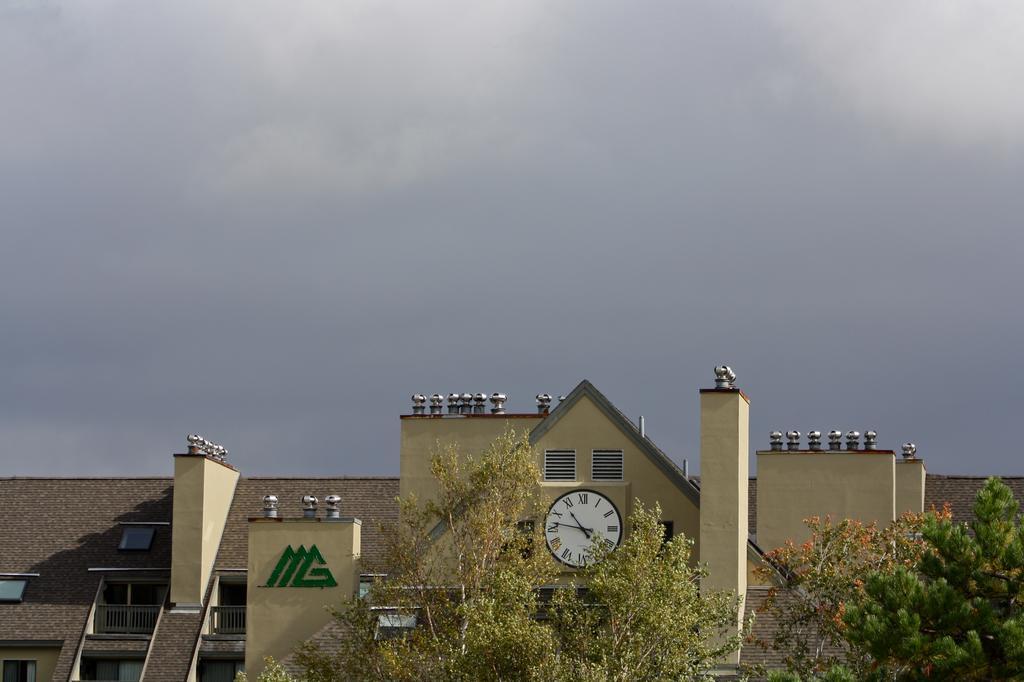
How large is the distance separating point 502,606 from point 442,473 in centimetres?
500

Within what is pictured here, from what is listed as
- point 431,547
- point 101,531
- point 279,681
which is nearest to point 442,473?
point 431,547

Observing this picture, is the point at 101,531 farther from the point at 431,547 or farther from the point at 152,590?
the point at 431,547

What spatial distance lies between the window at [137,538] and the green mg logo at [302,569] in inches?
446

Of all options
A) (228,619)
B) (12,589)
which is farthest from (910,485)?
(12,589)

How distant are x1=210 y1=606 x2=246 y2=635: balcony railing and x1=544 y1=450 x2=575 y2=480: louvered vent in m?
13.5

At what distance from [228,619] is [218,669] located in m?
1.69

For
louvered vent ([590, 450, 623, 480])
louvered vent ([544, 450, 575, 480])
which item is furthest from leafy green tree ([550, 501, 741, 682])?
louvered vent ([544, 450, 575, 480])

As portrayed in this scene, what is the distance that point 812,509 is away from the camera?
56.3 metres

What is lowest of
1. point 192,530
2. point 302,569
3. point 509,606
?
point 509,606

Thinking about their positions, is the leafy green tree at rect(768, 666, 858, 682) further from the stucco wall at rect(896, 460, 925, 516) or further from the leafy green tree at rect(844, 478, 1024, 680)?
the stucco wall at rect(896, 460, 925, 516)

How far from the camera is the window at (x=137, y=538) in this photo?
6294 centimetres

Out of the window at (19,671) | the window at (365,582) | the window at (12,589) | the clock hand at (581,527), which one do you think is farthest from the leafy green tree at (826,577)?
the window at (12,589)

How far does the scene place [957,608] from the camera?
1268 inches

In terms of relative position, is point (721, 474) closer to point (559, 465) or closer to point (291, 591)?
point (559, 465)
